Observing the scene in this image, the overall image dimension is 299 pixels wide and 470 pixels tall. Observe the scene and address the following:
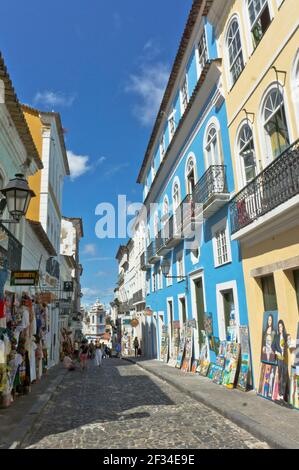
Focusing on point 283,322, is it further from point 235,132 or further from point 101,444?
point 235,132

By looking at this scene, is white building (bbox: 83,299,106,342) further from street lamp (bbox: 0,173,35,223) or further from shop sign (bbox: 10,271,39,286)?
street lamp (bbox: 0,173,35,223)

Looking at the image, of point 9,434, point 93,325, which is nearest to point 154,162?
point 9,434

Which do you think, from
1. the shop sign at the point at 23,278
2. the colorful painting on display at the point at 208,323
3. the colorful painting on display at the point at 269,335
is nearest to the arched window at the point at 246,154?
the colorful painting on display at the point at 269,335

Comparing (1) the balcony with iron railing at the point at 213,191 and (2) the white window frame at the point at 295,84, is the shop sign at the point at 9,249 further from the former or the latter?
(2) the white window frame at the point at 295,84

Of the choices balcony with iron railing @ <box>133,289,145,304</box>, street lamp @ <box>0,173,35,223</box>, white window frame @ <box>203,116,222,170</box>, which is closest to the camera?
street lamp @ <box>0,173,35,223</box>

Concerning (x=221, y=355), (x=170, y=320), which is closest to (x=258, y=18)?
(x=221, y=355)

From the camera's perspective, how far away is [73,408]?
8562 mm

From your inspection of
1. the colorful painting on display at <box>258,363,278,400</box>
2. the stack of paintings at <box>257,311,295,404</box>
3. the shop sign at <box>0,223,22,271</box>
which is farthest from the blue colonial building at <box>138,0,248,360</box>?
the shop sign at <box>0,223,22,271</box>

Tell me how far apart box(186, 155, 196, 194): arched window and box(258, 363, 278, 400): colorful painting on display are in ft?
27.4

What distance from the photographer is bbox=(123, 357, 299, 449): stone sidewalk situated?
17.9 ft

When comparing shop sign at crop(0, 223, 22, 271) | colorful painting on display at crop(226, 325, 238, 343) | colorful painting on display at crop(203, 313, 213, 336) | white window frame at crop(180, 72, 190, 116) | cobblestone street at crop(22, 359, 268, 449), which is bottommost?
cobblestone street at crop(22, 359, 268, 449)

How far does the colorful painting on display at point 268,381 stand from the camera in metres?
7.90

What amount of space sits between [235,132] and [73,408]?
8117 mm

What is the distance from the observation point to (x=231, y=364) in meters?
10.1
